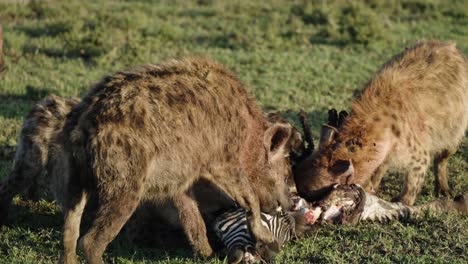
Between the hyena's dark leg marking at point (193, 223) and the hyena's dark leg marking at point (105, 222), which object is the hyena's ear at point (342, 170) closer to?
the hyena's dark leg marking at point (193, 223)

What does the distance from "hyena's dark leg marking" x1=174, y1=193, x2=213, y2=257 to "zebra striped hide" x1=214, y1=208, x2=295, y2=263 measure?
0.14m

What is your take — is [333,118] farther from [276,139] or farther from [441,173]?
[441,173]

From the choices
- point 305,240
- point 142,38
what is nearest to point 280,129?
point 305,240

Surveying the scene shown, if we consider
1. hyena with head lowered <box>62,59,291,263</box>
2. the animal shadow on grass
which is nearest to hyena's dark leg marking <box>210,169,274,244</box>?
hyena with head lowered <box>62,59,291,263</box>

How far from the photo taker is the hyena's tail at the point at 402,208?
5.51 meters

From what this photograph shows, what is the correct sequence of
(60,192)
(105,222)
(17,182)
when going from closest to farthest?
(105,222) → (60,192) → (17,182)

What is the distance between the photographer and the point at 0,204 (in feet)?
17.7

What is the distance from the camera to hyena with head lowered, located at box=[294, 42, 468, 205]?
573 cm

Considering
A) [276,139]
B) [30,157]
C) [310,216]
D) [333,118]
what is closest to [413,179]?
[333,118]

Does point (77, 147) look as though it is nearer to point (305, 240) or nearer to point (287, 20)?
point (305, 240)

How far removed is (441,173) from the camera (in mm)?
6520

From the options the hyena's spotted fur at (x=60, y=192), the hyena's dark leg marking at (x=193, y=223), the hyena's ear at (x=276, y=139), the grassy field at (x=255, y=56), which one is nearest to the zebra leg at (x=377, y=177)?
the grassy field at (x=255, y=56)

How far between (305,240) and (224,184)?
78 cm

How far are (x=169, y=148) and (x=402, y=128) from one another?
2.36 metres
